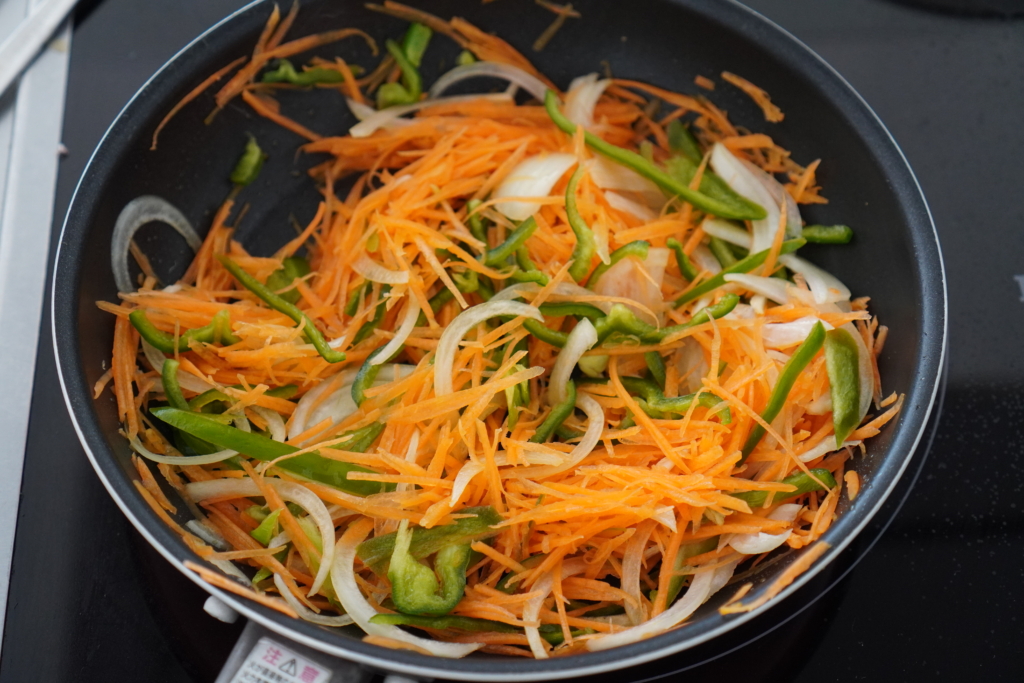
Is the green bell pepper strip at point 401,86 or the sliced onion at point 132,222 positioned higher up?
the green bell pepper strip at point 401,86

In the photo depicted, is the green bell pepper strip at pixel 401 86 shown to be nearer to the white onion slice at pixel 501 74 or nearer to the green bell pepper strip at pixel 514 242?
the white onion slice at pixel 501 74

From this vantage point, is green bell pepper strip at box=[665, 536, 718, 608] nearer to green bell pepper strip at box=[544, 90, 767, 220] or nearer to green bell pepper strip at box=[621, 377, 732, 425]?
green bell pepper strip at box=[621, 377, 732, 425]

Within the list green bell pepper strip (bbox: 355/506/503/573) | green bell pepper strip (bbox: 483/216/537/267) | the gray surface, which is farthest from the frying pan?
green bell pepper strip (bbox: 483/216/537/267)

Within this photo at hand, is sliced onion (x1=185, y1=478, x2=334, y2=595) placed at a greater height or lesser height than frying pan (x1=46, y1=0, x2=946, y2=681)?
lesser

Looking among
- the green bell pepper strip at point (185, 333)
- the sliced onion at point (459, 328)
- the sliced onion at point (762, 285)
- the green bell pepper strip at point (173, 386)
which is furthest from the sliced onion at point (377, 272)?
the sliced onion at point (762, 285)

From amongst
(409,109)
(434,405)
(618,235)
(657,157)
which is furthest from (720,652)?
(409,109)

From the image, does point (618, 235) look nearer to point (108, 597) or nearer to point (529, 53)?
point (529, 53)
